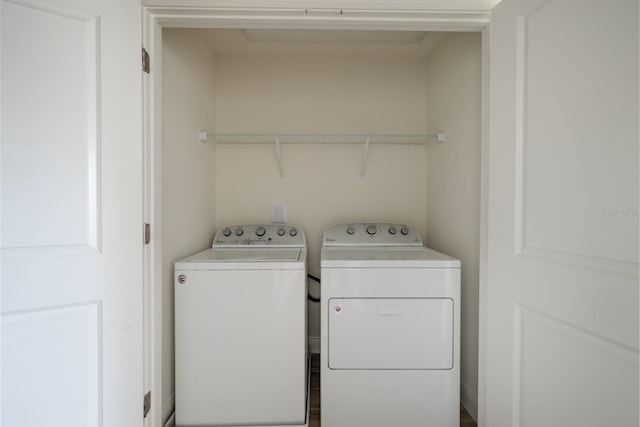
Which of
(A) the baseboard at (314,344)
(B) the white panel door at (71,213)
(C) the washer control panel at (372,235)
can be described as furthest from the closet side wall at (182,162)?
(A) the baseboard at (314,344)

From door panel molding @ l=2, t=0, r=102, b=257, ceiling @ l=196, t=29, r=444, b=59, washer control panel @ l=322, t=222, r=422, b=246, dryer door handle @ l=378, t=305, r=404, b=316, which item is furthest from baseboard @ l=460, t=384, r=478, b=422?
ceiling @ l=196, t=29, r=444, b=59

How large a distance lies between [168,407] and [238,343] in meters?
0.60

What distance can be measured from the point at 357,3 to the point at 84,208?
4.71 ft

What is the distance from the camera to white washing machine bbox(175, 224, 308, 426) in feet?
5.08

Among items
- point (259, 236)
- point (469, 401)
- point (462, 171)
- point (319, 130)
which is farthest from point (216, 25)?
point (469, 401)

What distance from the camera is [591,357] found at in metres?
0.89

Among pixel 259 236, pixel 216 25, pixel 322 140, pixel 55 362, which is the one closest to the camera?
pixel 55 362

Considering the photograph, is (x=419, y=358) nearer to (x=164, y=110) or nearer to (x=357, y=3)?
(x=357, y=3)

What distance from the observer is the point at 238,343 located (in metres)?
1.55

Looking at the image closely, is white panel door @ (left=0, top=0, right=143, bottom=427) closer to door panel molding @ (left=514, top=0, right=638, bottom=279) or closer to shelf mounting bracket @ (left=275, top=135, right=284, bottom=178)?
shelf mounting bracket @ (left=275, top=135, right=284, bottom=178)

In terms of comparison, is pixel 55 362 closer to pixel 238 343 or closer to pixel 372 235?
pixel 238 343

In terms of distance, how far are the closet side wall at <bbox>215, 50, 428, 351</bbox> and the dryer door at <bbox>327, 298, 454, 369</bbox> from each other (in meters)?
0.92

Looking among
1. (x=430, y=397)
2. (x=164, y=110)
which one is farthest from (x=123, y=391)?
(x=430, y=397)

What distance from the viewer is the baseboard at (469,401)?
1673 mm
